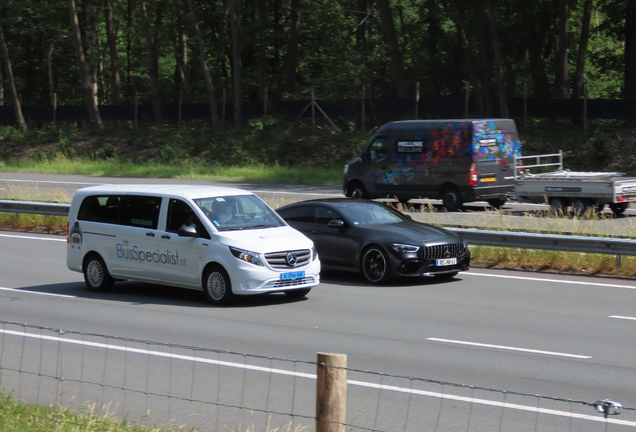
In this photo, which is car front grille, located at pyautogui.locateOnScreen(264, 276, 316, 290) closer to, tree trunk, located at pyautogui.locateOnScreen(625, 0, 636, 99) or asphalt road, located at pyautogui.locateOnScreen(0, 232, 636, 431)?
asphalt road, located at pyautogui.locateOnScreen(0, 232, 636, 431)

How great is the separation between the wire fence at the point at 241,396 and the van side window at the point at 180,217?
3404 millimetres

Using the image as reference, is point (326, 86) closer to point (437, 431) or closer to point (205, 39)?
point (205, 39)

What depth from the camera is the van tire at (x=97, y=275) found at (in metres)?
13.7

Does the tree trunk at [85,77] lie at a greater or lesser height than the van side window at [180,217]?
greater

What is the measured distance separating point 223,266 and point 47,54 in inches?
2152

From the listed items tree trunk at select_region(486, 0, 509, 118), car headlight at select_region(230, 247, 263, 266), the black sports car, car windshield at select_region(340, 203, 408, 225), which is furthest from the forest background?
car headlight at select_region(230, 247, 263, 266)

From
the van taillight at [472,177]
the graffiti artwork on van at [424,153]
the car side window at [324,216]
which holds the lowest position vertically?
the car side window at [324,216]

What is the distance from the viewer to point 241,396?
24.3 feet

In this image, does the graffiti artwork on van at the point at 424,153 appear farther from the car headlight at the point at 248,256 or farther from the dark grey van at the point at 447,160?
the car headlight at the point at 248,256

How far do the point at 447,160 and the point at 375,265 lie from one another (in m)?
10.4

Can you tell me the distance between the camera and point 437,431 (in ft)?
21.2

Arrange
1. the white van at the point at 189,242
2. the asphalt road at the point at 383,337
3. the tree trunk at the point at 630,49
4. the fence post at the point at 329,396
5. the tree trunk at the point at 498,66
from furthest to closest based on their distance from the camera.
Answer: the tree trunk at the point at 498,66 < the tree trunk at the point at 630,49 < the white van at the point at 189,242 < the asphalt road at the point at 383,337 < the fence post at the point at 329,396

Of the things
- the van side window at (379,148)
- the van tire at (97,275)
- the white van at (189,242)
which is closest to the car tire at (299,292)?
the white van at (189,242)

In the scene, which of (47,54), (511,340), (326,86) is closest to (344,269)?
(511,340)
